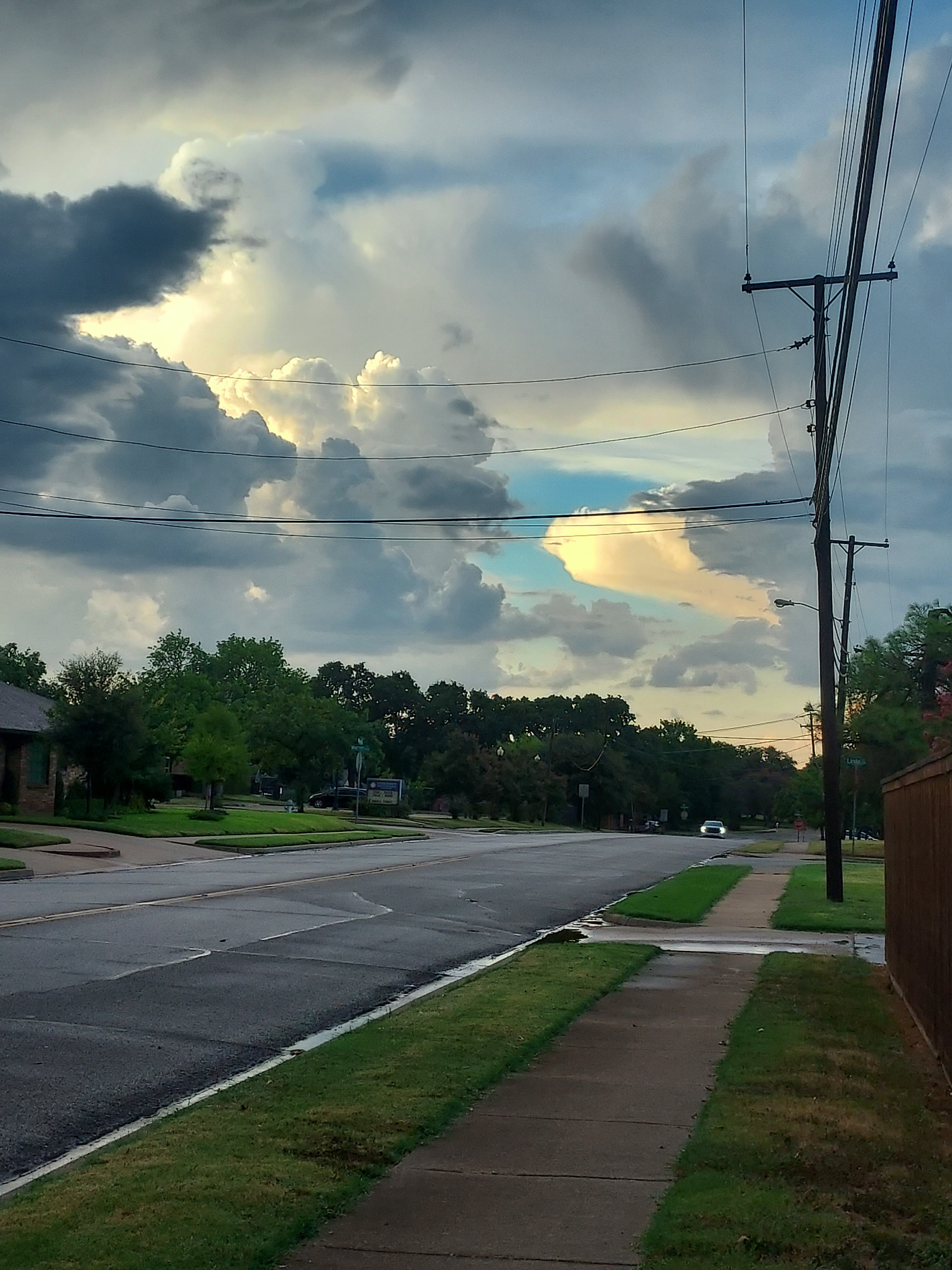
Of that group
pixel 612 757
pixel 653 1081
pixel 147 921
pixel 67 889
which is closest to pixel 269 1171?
pixel 653 1081

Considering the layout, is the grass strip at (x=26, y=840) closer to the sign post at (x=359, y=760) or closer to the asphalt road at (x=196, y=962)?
the asphalt road at (x=196, y=962)

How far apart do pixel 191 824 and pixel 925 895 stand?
124ft

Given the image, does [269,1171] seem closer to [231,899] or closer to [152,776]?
[231,899]

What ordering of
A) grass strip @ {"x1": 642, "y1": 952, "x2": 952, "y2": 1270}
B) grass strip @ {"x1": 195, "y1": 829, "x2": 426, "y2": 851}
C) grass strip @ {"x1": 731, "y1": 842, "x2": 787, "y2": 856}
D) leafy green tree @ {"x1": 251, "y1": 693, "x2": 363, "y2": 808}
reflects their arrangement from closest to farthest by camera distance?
grass strip @ {"x1": 642, "y1": 952, "x2": 952, "y2": 1270} < grass strip @ {"x1": 195, "y1": 829, "x2": 426, "y2": 851} < grass strip @ {"x1": 731, "y1": 842, "x2": 787, "y2": 856} < leafy green tree @ {"x1": 251, "y1": 693, "x2": 363, "y2": 808}

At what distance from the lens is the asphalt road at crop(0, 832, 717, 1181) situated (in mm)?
8477

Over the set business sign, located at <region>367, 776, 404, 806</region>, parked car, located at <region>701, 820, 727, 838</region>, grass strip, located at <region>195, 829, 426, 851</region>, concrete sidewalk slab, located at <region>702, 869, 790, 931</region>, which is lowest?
parked car, located at <region>701, 820, 727, 838</region>

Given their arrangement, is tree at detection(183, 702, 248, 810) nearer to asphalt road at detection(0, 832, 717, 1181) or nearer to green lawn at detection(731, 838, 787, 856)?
green lawn at detection(731, 838, 787, 856)

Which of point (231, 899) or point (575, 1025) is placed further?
point (231, 899)

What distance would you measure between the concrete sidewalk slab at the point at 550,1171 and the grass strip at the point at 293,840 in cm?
2884

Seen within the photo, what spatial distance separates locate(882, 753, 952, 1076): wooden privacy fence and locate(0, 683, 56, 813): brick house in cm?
3319

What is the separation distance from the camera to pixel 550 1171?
21.5ft

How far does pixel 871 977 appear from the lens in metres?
14.6

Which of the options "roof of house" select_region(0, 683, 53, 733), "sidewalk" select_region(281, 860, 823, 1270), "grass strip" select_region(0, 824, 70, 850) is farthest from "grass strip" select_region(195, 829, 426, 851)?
"sidewalk" select_region(281, 860, 823, 1270)

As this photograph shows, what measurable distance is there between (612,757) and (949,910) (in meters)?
126
